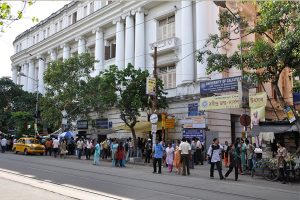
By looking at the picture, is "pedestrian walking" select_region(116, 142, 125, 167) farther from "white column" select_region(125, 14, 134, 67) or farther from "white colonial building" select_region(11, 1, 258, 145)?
"white column" select_region(125, 14, 134, 67)

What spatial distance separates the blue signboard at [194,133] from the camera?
85.8 ft

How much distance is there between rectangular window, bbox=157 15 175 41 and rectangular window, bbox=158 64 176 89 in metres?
2.83

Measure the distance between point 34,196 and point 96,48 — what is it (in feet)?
102

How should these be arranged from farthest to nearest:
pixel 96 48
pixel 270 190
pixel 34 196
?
pixel 96 48 < pixel 270 190 < pixel 34 196

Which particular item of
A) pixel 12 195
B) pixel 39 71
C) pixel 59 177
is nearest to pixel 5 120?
pixel 39 71

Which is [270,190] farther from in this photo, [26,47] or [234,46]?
[26,47]

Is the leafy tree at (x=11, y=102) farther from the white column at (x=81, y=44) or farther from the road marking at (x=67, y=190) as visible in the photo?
the road marking at (x=67, y=190)

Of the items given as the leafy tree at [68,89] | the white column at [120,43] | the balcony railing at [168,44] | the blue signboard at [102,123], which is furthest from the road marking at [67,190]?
the white column at [120,43]

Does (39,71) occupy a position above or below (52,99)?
above

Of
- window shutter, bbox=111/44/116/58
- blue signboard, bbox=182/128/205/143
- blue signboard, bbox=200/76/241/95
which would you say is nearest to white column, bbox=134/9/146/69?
window shutter, bbox=111/44/116/58

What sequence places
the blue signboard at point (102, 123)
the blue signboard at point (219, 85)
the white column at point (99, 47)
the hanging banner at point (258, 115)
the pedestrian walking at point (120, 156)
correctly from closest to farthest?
the hanging banner at point (258, 115) → the pedestrian walking at point (120, 156) → the blue signboard at point (219, 85) → the blue signboard at point (102, 123) → the white column at point (99, 47)

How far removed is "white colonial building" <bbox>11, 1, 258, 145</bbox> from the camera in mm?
28203

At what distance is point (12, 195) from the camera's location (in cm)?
1023

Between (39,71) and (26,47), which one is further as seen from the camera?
(26,47)
